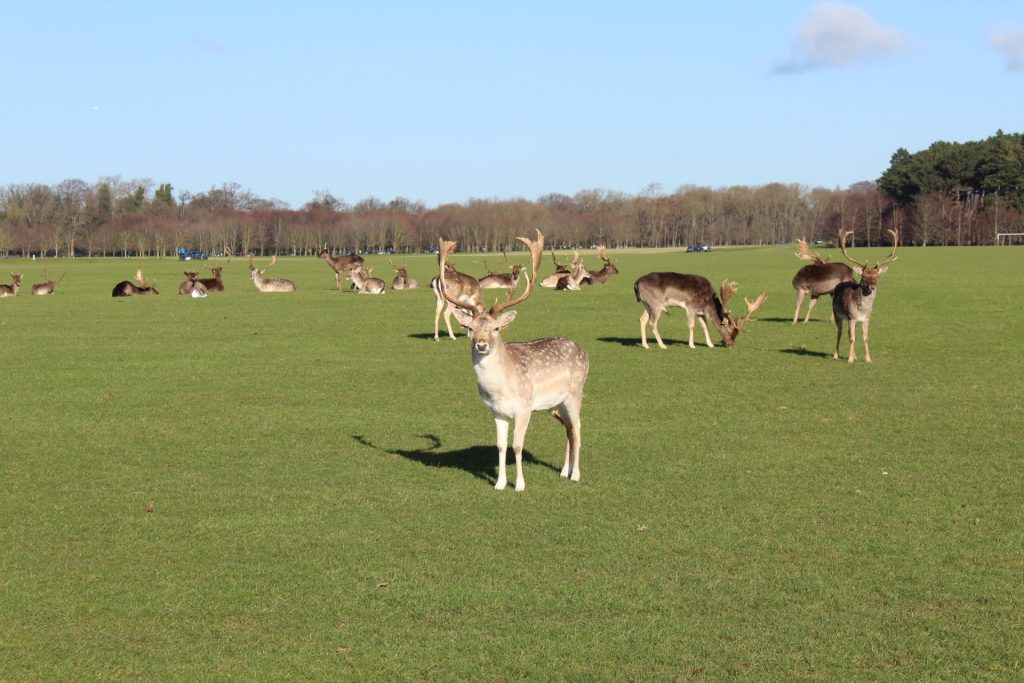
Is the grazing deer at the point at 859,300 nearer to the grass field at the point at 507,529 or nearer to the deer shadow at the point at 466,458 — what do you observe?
the grass field at the point at 507,529

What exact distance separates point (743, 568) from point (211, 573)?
12.8 feet

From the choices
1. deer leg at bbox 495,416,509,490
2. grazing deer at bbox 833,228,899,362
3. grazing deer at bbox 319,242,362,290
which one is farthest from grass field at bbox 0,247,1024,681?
grazing deer at bbox 319,242,362,290

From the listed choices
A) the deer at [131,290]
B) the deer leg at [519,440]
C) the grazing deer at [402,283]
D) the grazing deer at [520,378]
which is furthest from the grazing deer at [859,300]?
the deer at [131,290]

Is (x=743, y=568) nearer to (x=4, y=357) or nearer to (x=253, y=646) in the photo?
(x=253, y=646)

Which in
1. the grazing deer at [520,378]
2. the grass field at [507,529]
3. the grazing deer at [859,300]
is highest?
the grazing deer at [859,300]

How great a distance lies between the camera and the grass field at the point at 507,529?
22.1ft

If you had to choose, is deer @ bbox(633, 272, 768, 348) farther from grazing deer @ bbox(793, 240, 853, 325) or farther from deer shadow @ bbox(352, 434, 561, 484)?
deer shadow @ bbox(352, 434, 561, 484)

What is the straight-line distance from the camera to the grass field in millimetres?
6730

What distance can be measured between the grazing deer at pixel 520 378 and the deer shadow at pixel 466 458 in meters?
0.63

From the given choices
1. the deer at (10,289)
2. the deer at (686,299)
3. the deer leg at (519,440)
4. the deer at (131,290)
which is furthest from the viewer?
the deer at (10,289)

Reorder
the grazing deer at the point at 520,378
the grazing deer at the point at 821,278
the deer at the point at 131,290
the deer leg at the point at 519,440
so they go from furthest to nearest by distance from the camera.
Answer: the deer at the point at 131,290
the grazing deer at the point at 821,278
the deer leg at the point at 519,440
the grazing deer at the point at 520,378

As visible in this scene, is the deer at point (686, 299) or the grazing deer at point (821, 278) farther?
the grazing deer at point (821, 278)

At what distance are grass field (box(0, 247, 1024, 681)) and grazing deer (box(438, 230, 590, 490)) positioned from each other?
0.45m

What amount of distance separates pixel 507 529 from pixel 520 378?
1.64 m
